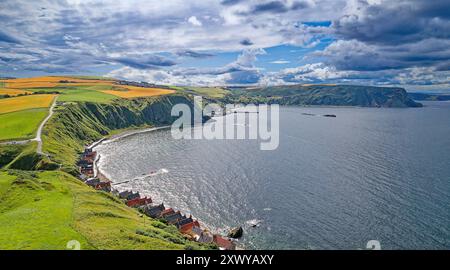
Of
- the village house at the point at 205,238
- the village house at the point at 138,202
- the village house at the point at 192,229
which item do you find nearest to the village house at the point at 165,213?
the village house at the point at 192,229

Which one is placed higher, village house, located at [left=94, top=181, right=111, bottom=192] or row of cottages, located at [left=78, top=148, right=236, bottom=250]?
village house, located at [left=94, top=181, right=111, bottom=192]

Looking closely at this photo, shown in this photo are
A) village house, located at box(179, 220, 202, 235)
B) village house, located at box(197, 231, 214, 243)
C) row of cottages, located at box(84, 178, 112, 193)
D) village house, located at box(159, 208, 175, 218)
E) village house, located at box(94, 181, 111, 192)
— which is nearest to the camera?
village house, located at box(197, 231, 214, 243)

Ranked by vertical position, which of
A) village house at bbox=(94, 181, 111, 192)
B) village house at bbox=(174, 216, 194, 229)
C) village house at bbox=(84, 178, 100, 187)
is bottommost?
village house at bbox=(174, 216, 194, 229)

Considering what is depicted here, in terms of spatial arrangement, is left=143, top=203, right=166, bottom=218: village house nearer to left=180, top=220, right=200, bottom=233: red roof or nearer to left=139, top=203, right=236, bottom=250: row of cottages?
left=139, top=203, right=236, bottom=250: row of cottages

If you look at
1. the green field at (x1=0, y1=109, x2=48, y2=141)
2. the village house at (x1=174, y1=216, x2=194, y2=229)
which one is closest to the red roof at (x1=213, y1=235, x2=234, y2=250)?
the village house at (x1=174, y1=216, x2=194, y2=229)

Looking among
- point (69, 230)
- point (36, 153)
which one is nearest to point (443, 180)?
point (69, 230)

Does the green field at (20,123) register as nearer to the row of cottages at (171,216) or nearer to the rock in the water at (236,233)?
the row of cottages at (171,216)
